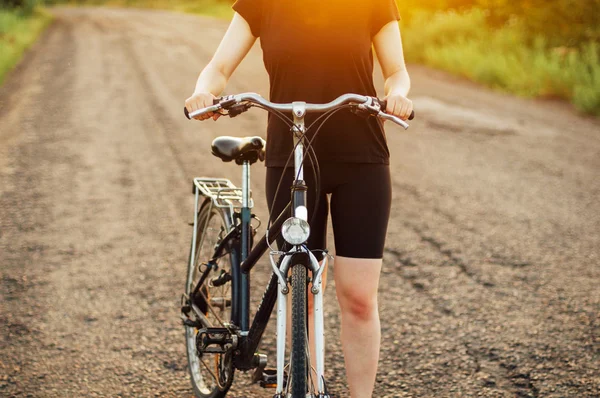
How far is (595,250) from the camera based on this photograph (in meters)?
5.58

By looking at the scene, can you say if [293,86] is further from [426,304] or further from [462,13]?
[462,13]

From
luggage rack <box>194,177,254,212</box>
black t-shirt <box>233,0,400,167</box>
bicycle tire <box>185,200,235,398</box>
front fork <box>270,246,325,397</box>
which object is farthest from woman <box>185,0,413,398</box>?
bicycle tire <box>185,200,235,398</box>

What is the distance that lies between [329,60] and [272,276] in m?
0.79

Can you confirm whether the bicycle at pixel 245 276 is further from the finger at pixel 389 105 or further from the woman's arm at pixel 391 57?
the woman's arm at pixel 391 57

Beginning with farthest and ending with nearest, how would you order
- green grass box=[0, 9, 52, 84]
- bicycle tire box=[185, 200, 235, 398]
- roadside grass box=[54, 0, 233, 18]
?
roadside grass box=[54, 0, 233, 18], green grass box=[0, 9, 52, 84], bicycle tire box=[185, 200, 235, 398]

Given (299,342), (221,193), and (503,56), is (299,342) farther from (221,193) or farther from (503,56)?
(503,56)

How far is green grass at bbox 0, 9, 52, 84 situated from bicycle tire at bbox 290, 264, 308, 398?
14.4 meters

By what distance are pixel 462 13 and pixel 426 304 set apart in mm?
17922

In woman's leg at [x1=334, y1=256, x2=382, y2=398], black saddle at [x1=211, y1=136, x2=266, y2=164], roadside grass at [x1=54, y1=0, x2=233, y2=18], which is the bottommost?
woman's leg at [x1=334, y1=256, x2=382, y2=398]

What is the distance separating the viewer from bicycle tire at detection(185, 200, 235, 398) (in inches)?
127

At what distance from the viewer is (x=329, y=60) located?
2.61 metres

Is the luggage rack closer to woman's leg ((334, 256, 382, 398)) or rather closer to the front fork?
woman's leg ((334, 256, 382, 398))

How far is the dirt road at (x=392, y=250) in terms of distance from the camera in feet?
12.2

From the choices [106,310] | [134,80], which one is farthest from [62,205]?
[134,80]
